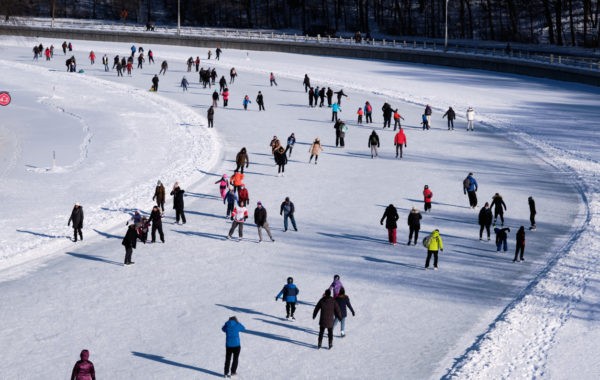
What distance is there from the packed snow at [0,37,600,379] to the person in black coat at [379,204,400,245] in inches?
12.7

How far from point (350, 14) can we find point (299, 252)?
95390 mm

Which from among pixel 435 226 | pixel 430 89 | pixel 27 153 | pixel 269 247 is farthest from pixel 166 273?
pixel 430 89

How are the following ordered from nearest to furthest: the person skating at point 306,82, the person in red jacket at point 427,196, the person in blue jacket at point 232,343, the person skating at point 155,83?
the person in blue jacket at point 232,343, the person in red jacket at point 427,196, the person skating at point 306,82, the person skating at point 155,83

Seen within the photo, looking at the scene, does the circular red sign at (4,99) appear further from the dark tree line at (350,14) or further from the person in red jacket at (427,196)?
the dark tree line at (350,14)

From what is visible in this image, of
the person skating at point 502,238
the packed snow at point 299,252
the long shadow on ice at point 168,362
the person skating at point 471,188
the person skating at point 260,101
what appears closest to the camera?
the long shadow on ice at point 168,362

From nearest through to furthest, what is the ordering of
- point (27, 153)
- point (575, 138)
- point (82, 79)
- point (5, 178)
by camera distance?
1. point (5, 178)
2. point (27, 153)
3. point (575, 138)
4. point (82, 79)

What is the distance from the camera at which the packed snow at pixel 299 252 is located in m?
14.7

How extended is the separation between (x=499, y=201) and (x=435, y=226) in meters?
1.70

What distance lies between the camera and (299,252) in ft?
68.3

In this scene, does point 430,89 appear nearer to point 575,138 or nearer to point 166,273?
point 575,138

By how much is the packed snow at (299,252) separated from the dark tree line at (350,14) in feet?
180

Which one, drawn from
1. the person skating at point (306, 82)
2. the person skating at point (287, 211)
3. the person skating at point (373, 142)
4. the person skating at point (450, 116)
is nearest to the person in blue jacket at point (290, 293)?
the person skating at point (287, 211)

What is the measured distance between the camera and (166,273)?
18969mm

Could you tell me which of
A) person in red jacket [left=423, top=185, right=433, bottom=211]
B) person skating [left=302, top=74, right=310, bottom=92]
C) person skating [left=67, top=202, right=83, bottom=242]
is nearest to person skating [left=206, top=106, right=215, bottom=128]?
person skating [left=302, top=74, right=310, bottom=92]
